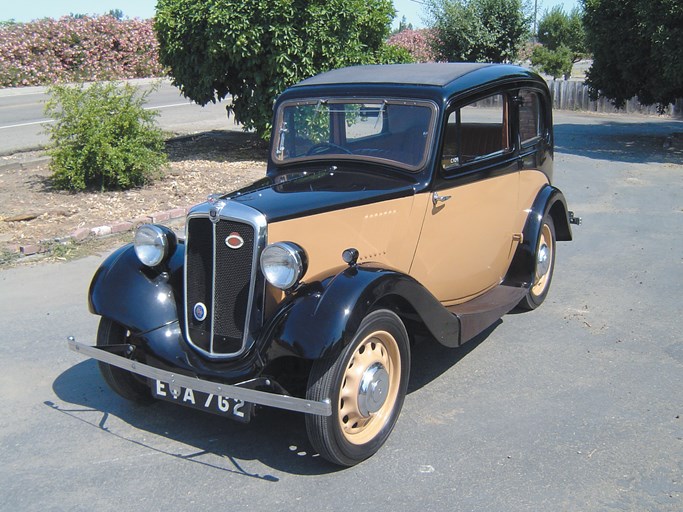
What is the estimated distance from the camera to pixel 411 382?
15.3ft

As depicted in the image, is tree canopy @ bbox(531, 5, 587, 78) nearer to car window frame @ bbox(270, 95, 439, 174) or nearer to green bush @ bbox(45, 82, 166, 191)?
green bush @ bbox(45, 82, 166, 191)

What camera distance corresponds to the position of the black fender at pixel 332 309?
3.40 meters

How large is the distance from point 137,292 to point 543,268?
3.55m

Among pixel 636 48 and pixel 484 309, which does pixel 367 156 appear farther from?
pixel 636 48

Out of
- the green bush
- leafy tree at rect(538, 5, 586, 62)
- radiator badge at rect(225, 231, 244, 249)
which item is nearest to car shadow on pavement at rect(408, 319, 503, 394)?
radiator badge at rect(225, 231, 244, 249)

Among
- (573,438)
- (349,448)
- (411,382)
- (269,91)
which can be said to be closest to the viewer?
(349,448)

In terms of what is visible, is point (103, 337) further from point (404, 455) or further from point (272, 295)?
point (404, 455)

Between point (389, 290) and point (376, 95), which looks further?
point (376, 95)

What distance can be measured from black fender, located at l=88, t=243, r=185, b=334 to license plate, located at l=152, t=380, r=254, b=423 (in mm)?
402

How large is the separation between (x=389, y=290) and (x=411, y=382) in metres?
1.15

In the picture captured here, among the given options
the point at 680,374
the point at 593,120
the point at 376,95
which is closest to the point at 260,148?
the point at 376,95

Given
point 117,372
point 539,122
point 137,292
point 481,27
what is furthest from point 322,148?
point 481,27

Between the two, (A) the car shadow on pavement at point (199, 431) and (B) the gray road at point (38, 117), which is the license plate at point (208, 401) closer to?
(A) the car shadow on pavement at point (199, 431)

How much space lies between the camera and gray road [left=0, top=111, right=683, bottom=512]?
343 cm
